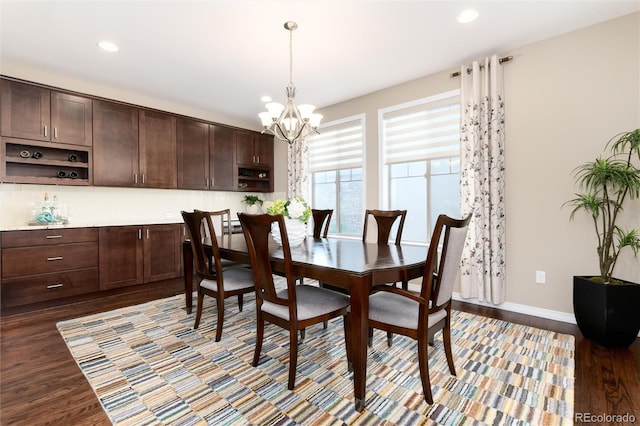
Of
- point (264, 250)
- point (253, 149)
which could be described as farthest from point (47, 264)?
point (253, 149)

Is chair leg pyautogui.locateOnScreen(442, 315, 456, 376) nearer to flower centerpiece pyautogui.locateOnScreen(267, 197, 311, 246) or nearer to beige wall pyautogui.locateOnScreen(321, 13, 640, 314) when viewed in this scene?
flower centerpiece pyautogui.locateOnScreen(267, 197, 311, 246)

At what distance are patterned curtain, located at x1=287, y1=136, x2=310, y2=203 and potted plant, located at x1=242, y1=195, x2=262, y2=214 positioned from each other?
2.68ft

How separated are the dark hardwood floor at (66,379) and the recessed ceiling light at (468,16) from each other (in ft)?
8.99

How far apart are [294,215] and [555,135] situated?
2597 millimetres

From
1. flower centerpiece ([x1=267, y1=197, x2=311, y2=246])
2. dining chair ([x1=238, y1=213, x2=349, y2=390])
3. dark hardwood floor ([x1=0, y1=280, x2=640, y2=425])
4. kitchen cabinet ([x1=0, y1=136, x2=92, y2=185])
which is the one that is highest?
kitchen cabinet ([x1=0, y1=136, x2=92, y2=185])

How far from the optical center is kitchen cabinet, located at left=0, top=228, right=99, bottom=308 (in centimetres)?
303

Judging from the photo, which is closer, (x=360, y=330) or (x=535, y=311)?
(x=360, y=330)

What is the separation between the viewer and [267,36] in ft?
9.03

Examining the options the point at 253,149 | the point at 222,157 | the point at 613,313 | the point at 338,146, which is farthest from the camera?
the point at 253,149

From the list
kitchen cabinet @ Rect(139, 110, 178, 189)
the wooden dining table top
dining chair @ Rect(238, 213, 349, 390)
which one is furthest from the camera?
kitchen cabinet @ Rect(139, 110, 178, 189)

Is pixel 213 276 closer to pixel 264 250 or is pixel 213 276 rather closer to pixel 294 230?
pixel 294 230

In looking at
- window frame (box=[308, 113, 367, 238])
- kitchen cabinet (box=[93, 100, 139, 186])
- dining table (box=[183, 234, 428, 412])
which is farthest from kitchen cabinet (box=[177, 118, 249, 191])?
dining table (box=[183, 234, 428, 412])

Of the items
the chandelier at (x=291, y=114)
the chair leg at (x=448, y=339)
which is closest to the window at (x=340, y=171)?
the chandelier at (x=291, y=114)

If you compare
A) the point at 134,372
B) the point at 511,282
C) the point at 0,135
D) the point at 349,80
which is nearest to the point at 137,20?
the point at 0,135
